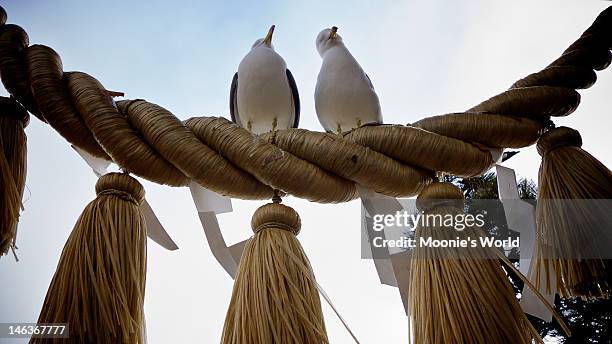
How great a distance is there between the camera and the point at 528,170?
2.25 feet

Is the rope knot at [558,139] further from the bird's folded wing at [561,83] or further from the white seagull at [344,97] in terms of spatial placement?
the white seagull at [344,97]

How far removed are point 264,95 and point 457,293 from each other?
0.25 m

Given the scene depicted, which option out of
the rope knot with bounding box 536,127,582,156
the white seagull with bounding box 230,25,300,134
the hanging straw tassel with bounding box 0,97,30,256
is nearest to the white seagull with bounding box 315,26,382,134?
the white seagull with bounding box 230,25,300,134

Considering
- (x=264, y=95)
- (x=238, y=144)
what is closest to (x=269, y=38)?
(x=264, y=95)

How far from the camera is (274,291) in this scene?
415mm

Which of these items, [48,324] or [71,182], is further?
[71,182]

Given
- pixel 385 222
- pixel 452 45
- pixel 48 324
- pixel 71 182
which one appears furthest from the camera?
pixel 452 45

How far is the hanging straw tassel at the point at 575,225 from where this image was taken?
486 mm

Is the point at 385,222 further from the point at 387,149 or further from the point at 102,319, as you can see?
the point at 102,319

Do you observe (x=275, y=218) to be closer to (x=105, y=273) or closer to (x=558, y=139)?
(x=105, y=273)

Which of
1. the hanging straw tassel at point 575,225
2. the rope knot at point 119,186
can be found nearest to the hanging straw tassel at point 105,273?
the rope knot at point 119,186

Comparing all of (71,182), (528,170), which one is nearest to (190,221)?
(71,182)

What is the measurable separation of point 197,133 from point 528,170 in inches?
16.9

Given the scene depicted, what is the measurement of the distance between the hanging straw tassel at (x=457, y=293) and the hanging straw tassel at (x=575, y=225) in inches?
3.5
